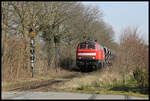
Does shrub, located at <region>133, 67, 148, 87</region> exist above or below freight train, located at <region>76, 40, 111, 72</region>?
below

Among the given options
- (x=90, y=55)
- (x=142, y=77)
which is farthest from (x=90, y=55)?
(x=142, y=77)

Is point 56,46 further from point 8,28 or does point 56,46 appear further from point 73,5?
point 8,28

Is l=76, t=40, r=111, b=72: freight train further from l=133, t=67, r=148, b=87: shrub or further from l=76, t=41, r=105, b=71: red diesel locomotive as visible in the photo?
l=133, t=67, r=148, b=87: shrub

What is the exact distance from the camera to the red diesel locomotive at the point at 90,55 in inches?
988

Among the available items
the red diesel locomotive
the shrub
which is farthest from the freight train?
the shrub

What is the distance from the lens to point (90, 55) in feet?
83.8

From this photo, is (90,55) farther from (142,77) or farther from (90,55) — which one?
(142,77)

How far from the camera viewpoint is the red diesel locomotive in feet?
82.3

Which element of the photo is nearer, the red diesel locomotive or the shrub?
the shrub

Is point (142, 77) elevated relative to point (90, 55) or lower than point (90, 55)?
lower

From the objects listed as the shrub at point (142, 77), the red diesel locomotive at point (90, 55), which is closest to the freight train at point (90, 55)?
the red diesel locomotive at point (90, 55)

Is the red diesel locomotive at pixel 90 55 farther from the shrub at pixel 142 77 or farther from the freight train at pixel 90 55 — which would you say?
the shrub at pixel 142 77

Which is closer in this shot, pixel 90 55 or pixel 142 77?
pixel 142 77

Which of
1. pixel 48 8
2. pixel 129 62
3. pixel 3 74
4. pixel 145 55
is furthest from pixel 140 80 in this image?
pixel 48 8
